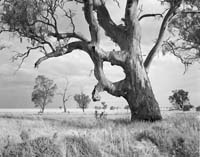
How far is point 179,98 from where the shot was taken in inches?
2835

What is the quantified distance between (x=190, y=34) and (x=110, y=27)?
41.4ft

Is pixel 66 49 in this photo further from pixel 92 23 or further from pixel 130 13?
pixel 130 13

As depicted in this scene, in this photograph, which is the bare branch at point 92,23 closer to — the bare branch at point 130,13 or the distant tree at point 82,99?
the bare branch at point 130,13

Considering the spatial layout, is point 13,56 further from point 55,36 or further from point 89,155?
point 89,155

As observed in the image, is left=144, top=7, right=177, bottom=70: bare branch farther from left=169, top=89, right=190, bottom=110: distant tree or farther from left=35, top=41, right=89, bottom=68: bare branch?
left=169, top=89, right=190, bottom=110: distant tree

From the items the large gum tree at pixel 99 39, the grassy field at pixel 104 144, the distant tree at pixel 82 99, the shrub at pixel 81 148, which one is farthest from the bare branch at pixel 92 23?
the distant tree at pixel 82 99

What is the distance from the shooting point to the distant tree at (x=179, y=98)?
7112 centimetres

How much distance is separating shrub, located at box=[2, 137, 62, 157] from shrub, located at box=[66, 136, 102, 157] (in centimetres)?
40

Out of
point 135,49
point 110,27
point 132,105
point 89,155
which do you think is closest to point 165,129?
point 89,155

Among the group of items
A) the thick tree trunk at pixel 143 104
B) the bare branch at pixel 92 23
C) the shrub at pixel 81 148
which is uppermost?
the bare branch at pixel 92 23

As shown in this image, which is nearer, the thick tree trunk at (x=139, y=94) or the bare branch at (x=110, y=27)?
the thick tree trunk at (x=139, y=94)

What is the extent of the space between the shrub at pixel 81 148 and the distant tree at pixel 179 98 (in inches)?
2660

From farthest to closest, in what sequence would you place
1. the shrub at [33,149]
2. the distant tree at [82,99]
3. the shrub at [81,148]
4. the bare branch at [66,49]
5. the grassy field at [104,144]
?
the distant tree at [82,99], the bare branch at [66,49], the shrub at [81,148], the grassy field at [104,144], the shrub at [33,149]

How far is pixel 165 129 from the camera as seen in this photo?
384 inches
